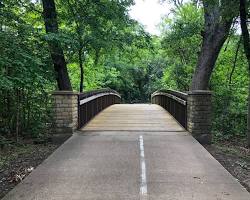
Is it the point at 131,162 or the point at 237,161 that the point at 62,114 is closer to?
the point at 131,162

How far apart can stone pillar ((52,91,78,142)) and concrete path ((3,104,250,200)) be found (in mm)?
316

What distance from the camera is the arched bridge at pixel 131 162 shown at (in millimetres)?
5246

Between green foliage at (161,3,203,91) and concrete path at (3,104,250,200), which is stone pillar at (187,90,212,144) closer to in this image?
concrete path at (3,104,250,200)

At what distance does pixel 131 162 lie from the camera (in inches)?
273

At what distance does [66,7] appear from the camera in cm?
1312

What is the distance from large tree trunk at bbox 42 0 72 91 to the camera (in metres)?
10.8

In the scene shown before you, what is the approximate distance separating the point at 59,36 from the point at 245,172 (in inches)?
234

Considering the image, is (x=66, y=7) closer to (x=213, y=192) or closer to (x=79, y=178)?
(x=79, y=178)

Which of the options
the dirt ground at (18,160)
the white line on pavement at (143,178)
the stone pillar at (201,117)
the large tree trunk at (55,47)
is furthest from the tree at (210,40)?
the dirt ground at (18,160)

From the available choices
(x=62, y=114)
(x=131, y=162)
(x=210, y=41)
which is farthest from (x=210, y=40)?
(x=131, y=162)

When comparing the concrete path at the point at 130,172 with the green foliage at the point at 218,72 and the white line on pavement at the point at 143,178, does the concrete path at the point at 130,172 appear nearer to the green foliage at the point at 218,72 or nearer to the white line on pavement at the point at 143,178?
the white line on pavement at the point at 143,178

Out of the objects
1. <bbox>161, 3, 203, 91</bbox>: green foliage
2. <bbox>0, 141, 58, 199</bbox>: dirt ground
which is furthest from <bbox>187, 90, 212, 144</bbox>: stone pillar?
<bbox>161, 3, 203, 91</bbox>: green foliage

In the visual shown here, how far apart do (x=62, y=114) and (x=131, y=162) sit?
314 cm

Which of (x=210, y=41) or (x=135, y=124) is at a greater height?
(x=210, y=41)
